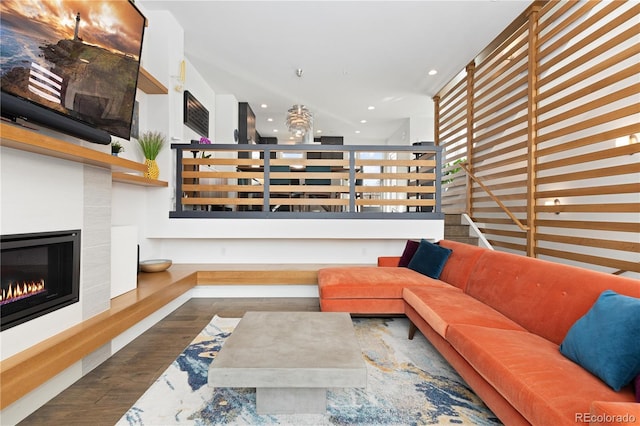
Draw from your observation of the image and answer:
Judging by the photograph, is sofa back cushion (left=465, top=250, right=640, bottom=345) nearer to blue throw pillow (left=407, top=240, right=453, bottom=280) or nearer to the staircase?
blue throw pillow (left=407, top=240, right=453, bottom=280)

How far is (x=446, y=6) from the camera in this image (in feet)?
11.9

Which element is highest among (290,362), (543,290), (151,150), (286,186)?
(151,150)

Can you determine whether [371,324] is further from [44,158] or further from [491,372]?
[44,158]

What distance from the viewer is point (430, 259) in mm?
3219

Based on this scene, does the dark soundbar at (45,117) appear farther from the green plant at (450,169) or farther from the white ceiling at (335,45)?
the green plant at (450,169)

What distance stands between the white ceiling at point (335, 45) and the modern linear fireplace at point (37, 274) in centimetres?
320

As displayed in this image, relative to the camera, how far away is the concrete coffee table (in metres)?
1.42

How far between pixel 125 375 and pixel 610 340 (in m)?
2.70

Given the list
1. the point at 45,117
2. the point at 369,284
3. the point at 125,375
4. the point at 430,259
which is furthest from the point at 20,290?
the point at 430,259

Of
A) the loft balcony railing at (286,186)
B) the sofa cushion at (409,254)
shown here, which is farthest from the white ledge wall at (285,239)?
the sofa cushion at (409,254)

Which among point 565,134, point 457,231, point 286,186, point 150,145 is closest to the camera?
point 565,134

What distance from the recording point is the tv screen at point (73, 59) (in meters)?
1.52

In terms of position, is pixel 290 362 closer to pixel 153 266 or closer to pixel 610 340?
pixel 610 340

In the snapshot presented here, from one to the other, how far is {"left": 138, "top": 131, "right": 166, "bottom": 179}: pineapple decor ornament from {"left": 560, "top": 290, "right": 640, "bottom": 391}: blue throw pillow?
4081 mm
